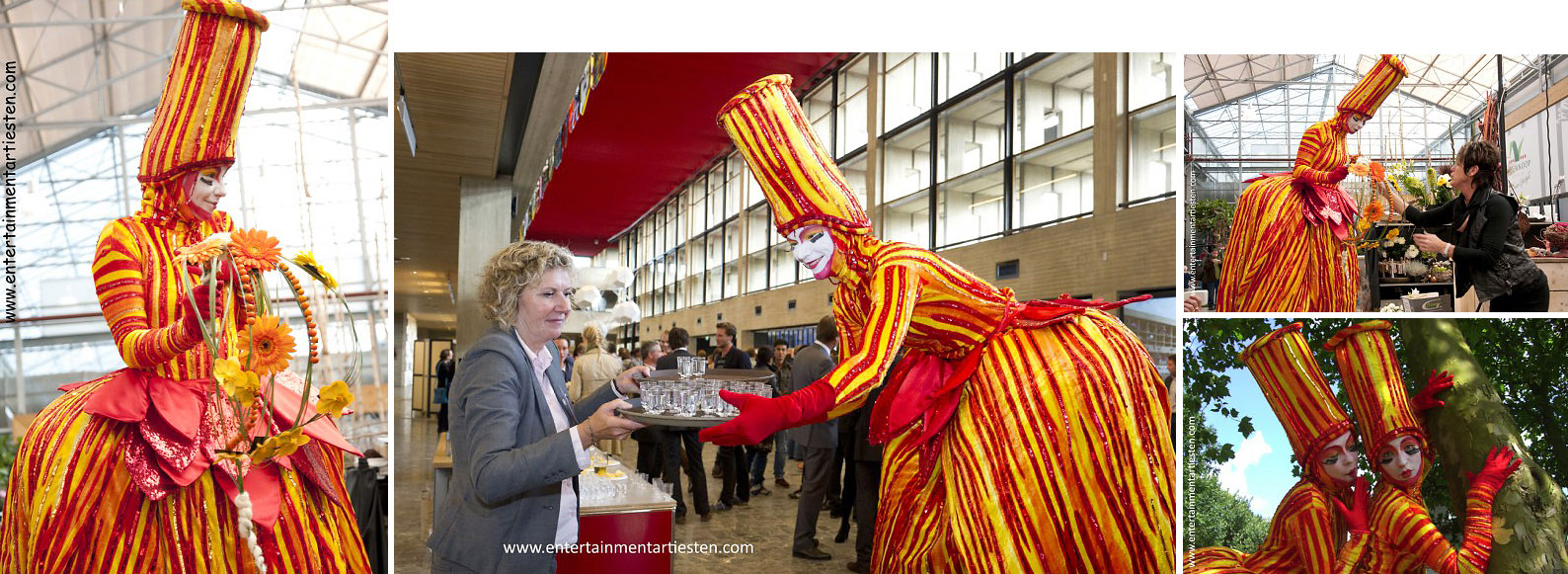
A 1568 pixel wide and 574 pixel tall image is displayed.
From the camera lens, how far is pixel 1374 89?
213 cm

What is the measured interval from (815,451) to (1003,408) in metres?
2.31

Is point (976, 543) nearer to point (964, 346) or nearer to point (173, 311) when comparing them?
point (964, 346)

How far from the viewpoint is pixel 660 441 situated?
4469 millimetres

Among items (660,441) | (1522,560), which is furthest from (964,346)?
(660,441)

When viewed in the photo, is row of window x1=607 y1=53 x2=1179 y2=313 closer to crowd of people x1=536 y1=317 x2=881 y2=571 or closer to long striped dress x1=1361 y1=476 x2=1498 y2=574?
crowd of people x1=536 y1=317 x2=881 y2=571

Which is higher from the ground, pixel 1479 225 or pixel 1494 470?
pixel 1479 225

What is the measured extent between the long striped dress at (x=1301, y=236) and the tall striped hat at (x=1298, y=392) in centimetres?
9

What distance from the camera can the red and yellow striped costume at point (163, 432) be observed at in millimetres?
1579

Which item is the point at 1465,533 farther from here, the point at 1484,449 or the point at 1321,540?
the point at 1321,540

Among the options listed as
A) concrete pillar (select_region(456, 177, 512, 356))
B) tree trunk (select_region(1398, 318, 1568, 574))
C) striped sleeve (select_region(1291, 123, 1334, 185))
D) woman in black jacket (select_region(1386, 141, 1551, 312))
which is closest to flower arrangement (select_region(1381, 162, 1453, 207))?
woman in black jacket (select_region(1386, 141, 1551, 312))

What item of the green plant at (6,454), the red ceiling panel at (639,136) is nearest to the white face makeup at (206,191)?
the green plant at (6,454)

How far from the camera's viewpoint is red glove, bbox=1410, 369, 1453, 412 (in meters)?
2.20

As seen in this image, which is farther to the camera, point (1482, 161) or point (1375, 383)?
point (1375, 383)

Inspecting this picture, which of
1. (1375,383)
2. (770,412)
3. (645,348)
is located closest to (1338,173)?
(1375,383)
